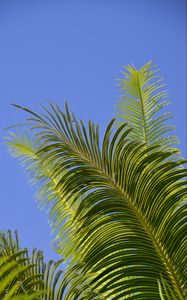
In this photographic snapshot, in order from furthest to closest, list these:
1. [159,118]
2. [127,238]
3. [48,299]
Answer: [159,118]
[127,238]
[48,299]

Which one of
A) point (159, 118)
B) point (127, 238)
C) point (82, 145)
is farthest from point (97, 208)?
point (159, 118)

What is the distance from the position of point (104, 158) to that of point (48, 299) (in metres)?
0.94

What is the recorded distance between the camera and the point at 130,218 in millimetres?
3326

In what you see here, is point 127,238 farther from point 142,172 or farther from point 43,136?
point 43,136

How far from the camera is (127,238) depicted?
3.26 m

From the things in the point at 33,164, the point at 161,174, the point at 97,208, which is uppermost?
the point at 33,164

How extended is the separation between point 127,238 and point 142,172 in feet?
1.38

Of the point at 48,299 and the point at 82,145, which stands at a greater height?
the point at 82,145

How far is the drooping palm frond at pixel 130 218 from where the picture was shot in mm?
3201

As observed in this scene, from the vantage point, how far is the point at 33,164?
15.7 ft

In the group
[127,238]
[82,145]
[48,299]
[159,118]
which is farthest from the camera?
[159,118]

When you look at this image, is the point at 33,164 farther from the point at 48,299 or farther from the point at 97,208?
the point at 48,299

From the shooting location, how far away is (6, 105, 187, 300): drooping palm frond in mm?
3201

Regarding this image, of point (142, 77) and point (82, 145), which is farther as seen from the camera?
point (142, 77)
